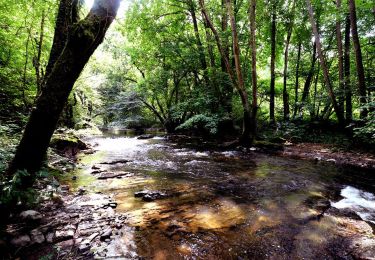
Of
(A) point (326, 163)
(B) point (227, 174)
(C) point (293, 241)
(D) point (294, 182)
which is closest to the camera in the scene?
(C) point (293, 241)

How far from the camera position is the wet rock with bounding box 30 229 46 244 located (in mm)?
2594

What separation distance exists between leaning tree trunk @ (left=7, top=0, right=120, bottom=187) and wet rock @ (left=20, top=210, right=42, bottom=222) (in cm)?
39

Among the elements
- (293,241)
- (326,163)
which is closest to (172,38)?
(326,163)

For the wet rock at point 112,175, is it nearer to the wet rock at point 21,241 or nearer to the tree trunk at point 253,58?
the wet rock at point 21,241

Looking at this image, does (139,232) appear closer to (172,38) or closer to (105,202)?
(105,202)

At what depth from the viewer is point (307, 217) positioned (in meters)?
3.47

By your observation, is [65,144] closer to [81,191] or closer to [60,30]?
[81,191]

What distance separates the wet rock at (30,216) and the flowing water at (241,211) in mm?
1150

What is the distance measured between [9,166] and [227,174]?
4577 millimetres

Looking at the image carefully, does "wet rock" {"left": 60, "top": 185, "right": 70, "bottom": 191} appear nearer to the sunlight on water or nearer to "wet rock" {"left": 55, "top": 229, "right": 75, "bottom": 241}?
"wet rock" {"left": 55, "top": 229, "right": 75, "bottom": 241}

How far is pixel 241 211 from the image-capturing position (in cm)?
366

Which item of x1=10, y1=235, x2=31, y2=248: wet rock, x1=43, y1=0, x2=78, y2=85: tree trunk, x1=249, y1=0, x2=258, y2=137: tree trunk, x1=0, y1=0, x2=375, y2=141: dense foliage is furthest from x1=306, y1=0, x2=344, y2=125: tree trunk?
x1=10, y1=235, x2=31, y2=248: wet rock

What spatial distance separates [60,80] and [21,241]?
1901 millimetres

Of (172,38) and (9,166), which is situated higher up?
(172,38)
